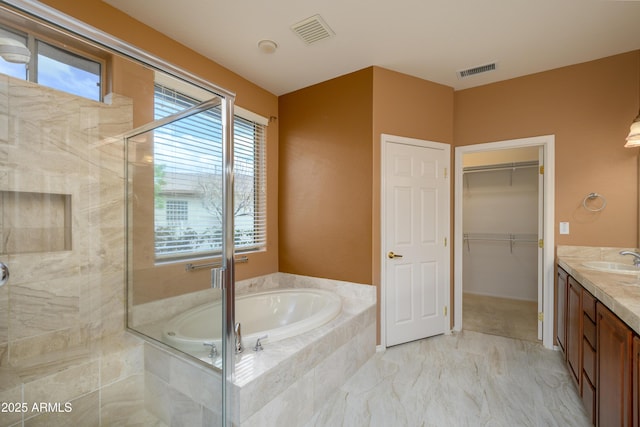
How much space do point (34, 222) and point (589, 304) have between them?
3.11 metres

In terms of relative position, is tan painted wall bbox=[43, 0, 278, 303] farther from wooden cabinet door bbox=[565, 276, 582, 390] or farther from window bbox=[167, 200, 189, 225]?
wooden cabinet door bbox=[565, 276, 582, 390]

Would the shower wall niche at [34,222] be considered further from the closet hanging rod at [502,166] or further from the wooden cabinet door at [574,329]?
the closet hanging rod at [502,166]

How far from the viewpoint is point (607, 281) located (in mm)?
1628

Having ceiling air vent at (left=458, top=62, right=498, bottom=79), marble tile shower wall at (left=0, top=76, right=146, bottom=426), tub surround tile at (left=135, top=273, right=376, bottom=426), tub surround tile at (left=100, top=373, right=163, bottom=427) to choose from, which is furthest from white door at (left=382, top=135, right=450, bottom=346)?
marble tile shower wall at (left=0, top=76, right=146, bottom=426)

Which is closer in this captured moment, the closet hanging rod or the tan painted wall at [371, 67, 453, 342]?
the tan painted wall at [371, 67, 453, 342]

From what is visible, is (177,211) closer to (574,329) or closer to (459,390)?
(459,390)

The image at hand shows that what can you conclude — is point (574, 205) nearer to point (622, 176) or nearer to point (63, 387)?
point (622, 176)

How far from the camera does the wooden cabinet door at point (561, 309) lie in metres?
2.28

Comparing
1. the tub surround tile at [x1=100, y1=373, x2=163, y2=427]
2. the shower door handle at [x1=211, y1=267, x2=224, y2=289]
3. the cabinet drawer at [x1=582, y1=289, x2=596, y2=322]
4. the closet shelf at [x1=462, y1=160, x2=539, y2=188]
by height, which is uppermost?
the closet shelf at [x1=462, y1=160, x2=539, y2=188]

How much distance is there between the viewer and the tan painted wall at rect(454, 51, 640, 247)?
2385mm

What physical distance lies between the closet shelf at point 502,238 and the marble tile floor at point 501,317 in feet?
2.60

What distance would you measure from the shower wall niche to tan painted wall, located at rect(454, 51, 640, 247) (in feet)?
12.0

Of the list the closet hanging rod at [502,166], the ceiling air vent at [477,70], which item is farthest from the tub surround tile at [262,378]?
the closet hanging rod at [502,166]

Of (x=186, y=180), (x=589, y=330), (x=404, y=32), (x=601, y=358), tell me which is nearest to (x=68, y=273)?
(x=186, y=180)
